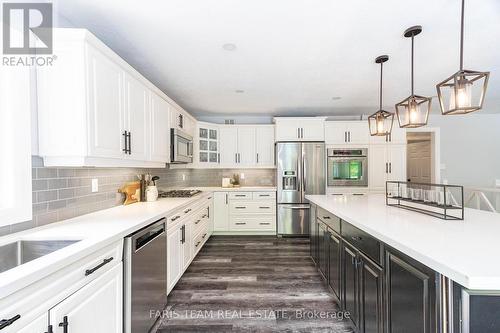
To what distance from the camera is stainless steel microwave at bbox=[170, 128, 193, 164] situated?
10.2 feet

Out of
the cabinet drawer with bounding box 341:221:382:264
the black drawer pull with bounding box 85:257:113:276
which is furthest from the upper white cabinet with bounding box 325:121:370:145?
the black drawer pull with bounding box 85:257:113:276

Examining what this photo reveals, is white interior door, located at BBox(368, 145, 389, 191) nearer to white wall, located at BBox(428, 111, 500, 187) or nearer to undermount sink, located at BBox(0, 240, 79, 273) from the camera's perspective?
white wall, located at BBox(428, 111, 500, 187)

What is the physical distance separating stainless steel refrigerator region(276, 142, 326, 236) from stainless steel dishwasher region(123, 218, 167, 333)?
9.07 feet

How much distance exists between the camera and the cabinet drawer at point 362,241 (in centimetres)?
144

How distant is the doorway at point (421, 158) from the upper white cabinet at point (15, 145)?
644cm

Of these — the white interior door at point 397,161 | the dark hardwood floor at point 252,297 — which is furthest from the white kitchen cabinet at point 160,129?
the white interior door at point 397,161

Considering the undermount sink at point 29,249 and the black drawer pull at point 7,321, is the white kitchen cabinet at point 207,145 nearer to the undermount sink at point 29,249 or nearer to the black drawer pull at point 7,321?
the undermount sink at point 29,249

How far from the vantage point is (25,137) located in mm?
1422

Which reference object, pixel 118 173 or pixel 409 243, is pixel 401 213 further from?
pixel 118 173

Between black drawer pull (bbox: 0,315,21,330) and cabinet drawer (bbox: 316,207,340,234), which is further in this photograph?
cabinet drawer (bbox: 316,207,340,234)

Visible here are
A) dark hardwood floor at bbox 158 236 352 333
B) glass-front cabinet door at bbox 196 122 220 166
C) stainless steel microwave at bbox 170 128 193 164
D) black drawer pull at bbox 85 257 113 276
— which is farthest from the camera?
glass-front cabinet door at bbox 196 122 220 166

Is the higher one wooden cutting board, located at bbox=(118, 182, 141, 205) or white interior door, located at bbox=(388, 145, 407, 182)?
white interior door, located at bbox=(388, 145, 407, 182)

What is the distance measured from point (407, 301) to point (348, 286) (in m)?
0.72

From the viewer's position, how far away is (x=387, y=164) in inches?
182
